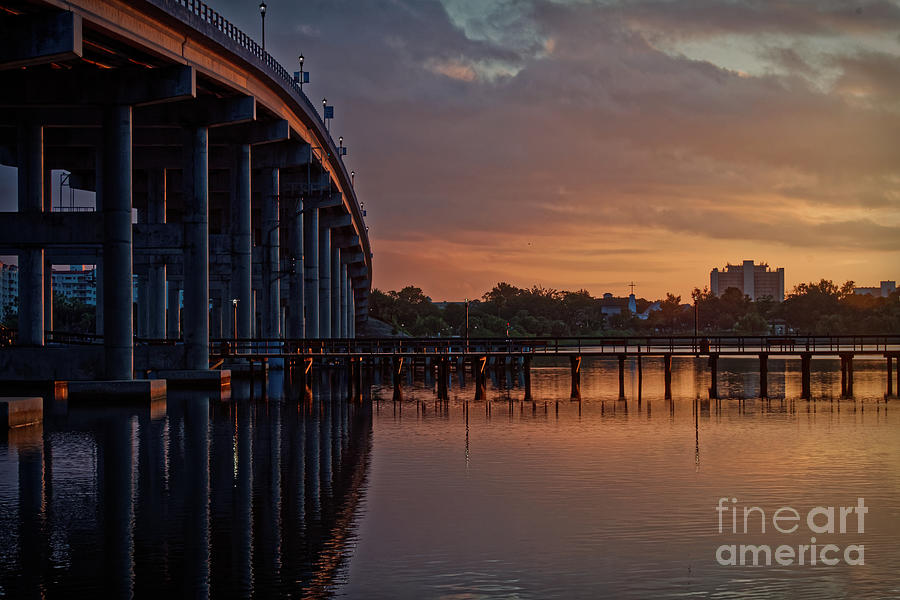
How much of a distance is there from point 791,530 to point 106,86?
36810 mm

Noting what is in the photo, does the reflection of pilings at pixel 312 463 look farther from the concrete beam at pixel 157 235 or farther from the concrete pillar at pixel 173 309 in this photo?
the concrete pillar at pixel 173 309

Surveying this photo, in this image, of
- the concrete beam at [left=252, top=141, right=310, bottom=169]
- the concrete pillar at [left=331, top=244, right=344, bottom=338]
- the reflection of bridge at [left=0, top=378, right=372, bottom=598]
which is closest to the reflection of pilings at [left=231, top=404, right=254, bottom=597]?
the reflection of bridge at [left=0, top=378, right=372, bottom=598]

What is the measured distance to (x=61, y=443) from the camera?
106 feet

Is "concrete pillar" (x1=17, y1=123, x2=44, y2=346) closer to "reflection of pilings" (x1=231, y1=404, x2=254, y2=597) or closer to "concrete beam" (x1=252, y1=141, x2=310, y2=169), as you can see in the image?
"concrete beam" (x1=252, y1=141, x2=310, y2=169)

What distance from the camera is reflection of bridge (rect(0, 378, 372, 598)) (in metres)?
15.9

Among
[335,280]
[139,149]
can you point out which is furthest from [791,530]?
[335,280]

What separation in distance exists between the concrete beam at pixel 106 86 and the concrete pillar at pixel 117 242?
0.74m

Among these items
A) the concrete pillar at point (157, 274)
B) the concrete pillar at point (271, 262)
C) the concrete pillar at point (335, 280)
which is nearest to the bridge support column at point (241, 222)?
the concrete pillar at point (271, 262)

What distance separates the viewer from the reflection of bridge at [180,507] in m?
15.9

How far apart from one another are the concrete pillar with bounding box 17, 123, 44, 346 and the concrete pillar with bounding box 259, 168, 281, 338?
18.4 meters

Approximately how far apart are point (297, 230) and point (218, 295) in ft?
195

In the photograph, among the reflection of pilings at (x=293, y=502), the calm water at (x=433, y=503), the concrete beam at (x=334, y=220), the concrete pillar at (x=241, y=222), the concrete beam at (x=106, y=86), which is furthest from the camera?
the concrete beam at (x=334, y=220)

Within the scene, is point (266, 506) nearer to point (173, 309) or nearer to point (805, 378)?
point (805, 378)

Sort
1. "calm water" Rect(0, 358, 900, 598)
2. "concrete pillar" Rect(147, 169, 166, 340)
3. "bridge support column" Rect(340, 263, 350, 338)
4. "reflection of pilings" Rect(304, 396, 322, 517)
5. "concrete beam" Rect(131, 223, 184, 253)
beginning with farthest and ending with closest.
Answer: "bridge support column" Rect(340, 263, 350, 338)
"concrete pillar" Rect(147, 169, 166, 340)
"concrete beam" Rect(131, 223, 184, 253)
"reflection of pilings" Rect(304, 396, 322, 517)
"calm water" Rect(0, 358, 900, 598)
